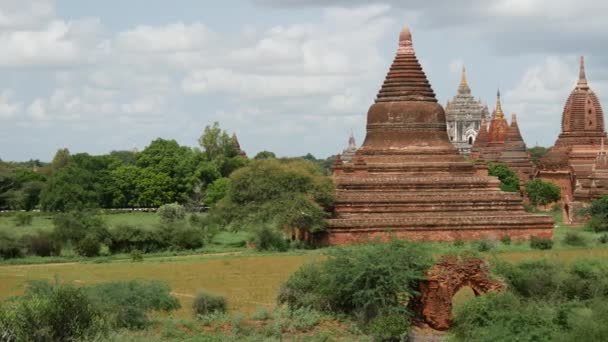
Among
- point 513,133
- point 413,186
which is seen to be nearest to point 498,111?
point 513,133

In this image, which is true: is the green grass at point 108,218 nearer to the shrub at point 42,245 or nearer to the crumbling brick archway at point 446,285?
the shrub at point 42,245

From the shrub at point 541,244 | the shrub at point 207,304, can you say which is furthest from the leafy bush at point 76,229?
the shrub at point 207,304

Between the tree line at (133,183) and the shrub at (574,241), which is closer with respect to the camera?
the shrub at (574,241)

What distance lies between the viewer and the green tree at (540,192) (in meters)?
63.2

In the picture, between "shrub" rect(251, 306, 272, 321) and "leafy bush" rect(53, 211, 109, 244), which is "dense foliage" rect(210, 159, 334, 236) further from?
"shrub" rect(251, 306, 272, 321)

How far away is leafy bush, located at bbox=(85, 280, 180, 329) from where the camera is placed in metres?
20.2

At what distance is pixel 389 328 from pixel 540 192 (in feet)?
149

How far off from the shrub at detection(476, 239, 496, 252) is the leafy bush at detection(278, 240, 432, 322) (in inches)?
502

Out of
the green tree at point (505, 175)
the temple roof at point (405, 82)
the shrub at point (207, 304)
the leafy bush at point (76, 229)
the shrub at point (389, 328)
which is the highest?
the temple roof at point (405, 82)

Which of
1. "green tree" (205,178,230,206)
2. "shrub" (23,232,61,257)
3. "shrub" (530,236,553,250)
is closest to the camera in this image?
"shrub" (530,236,553,250)

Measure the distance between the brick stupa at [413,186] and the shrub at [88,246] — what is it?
762 centimetres

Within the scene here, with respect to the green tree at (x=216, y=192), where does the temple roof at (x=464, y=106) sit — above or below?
above

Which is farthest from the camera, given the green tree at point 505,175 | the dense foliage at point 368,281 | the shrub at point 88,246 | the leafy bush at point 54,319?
the green tree at point 505,175

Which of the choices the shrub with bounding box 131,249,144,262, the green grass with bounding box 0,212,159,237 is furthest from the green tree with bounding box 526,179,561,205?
the shrub with bounding box 131,249,144,262
